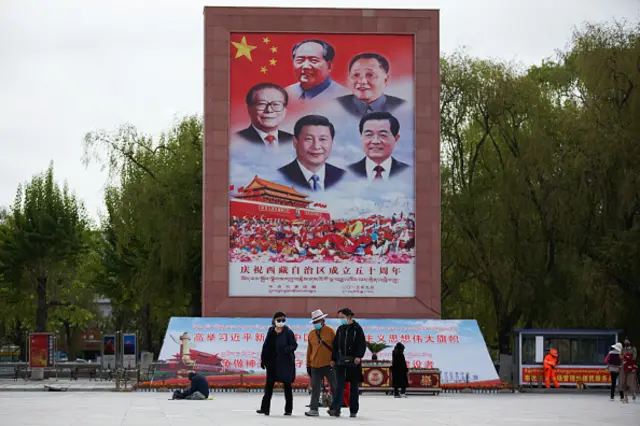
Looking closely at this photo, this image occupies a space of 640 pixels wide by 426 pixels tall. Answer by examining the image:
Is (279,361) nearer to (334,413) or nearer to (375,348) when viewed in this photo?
(334,413)

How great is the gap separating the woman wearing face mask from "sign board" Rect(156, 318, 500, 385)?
1642 centimetres

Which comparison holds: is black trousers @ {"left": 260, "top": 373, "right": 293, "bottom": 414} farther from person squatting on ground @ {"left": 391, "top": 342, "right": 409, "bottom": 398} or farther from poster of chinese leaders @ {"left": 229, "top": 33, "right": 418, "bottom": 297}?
poster of chinese leaders @ {"left": 229, "top": 33, "right": 418, "bottom": 297}

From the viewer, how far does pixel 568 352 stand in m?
41.2

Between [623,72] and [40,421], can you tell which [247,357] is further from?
[40,421]

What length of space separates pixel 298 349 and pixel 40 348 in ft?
42.1

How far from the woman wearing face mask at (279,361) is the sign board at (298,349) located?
1642 centimetres

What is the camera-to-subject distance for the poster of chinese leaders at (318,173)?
139ft

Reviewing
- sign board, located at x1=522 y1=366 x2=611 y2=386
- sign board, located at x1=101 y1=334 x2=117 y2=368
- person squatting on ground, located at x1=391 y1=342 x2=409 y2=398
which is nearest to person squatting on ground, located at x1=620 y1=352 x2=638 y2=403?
person squatting on ground, located at x1=391 y1=342 x2=409 y2=398

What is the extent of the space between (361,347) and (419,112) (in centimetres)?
2273

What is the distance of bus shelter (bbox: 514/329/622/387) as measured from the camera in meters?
40.8

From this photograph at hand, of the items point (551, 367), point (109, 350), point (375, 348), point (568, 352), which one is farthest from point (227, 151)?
point (568, 352)

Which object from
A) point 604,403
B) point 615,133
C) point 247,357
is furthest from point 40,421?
point 615,133

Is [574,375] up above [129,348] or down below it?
below

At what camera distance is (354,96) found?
140 feet
